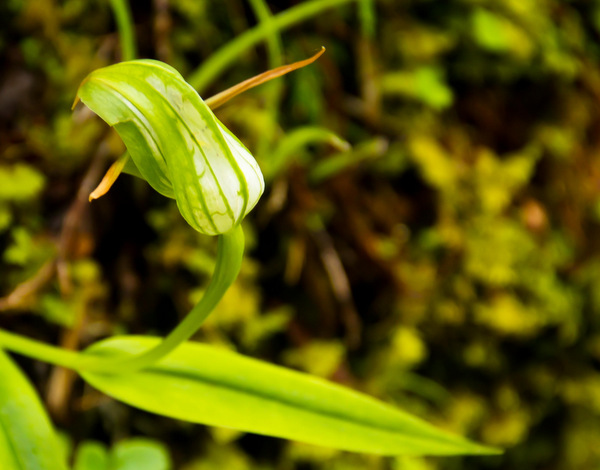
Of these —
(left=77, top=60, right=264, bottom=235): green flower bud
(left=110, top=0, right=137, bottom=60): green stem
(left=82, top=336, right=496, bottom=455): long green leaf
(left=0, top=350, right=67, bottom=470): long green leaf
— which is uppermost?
(left=110, top=0, right=137, bottom=60): green stem

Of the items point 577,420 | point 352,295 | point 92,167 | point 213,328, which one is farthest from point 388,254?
point 577,420

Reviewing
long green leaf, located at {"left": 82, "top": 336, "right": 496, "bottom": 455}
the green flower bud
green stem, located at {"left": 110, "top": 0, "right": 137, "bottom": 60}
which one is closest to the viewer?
the green flower bud

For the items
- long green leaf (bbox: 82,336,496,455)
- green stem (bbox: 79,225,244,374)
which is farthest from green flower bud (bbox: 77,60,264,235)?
long green leaf (bbox: 82,336,496,455)

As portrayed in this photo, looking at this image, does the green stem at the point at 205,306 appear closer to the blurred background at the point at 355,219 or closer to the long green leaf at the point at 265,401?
the long green leaf at the point at 265,401

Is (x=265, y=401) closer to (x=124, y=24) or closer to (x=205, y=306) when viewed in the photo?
(x=205, y=306)

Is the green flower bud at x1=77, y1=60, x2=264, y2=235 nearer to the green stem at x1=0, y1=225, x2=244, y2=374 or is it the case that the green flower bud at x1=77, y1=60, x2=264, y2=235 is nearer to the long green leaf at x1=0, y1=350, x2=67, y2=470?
the green stem at x1=0, y1=225, x2=244, y2=374

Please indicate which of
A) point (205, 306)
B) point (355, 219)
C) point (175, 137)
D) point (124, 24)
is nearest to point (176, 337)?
point (205, 306)

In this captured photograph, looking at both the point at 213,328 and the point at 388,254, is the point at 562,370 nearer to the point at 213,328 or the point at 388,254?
the point at 388,254

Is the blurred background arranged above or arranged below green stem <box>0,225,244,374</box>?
above
